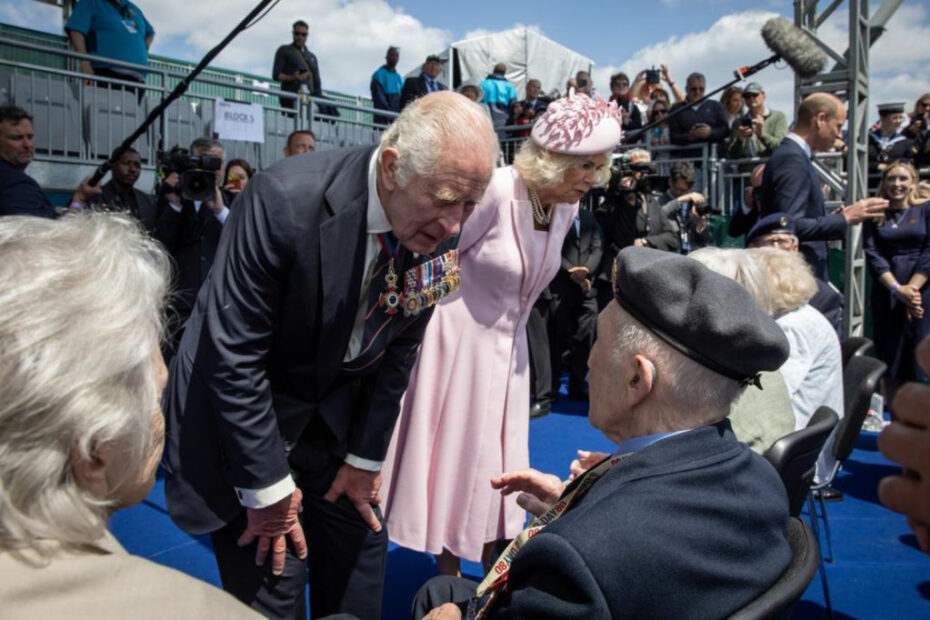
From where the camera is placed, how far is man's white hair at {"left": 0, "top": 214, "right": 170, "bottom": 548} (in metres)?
0.90

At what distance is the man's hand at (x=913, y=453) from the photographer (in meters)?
0.68

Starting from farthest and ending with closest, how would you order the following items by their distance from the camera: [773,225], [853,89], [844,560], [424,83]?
[424,83]
[853,89]
[773,225]
[844,560]

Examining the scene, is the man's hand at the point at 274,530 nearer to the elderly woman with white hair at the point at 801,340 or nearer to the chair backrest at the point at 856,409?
the elderly woman with white hair at the point at 801,340

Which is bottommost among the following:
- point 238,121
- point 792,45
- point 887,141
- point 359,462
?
point 359,462

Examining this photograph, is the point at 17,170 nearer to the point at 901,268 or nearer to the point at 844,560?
the point at 844,560

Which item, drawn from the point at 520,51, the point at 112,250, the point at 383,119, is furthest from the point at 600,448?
the point at 520,51

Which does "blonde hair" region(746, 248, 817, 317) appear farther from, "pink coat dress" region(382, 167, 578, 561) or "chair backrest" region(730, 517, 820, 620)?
"chair backrest" region(730, 517, 820, 620)

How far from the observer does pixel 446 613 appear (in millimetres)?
1662

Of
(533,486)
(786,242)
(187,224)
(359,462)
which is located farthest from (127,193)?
(786,242)

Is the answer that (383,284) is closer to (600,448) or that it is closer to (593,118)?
(593,118)

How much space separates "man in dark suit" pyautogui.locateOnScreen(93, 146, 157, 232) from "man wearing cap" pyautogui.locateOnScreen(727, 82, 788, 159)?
21.3ft

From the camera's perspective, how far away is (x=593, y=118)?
290cm

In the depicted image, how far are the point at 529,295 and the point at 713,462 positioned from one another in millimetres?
1608

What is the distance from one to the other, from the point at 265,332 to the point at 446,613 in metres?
0.78
